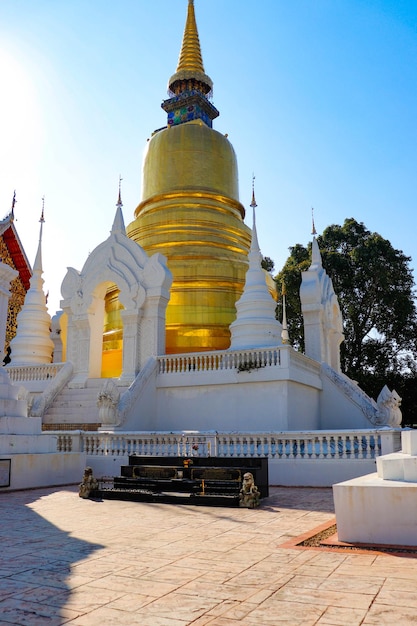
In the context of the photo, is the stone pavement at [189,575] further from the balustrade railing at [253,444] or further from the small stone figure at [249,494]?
the balustrade railing at [253,444]

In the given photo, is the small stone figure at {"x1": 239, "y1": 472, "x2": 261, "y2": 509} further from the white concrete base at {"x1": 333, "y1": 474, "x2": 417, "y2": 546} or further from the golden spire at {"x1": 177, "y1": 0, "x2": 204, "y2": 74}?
the golden spire at {"x1": 177, "y1": 0, "x2": 204, "y2": 74}

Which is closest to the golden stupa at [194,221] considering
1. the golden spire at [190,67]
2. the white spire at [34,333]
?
the golden spire at [190,67]

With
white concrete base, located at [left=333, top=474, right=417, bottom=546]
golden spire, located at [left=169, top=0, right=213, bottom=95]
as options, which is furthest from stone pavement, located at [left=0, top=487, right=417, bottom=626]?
golden spire, located at [left=169, top=0, right=213, bottom=95]

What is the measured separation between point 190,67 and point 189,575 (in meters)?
28.8

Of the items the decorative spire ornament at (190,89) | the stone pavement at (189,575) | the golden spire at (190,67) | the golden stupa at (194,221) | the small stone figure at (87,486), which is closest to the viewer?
the stone pavement at (189,575)

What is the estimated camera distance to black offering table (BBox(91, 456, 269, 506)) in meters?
8.48

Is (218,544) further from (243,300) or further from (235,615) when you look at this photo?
(243,300)

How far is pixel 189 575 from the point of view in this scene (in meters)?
4.29

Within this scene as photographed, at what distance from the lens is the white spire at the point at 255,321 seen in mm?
16344

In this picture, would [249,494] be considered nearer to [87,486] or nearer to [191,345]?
[87,486]

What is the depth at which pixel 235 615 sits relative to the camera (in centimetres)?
339

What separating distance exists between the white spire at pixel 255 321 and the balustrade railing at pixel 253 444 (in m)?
4.49

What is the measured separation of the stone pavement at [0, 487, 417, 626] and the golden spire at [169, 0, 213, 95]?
25705 mm

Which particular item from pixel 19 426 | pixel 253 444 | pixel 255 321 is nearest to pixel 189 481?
pixel 253 444
